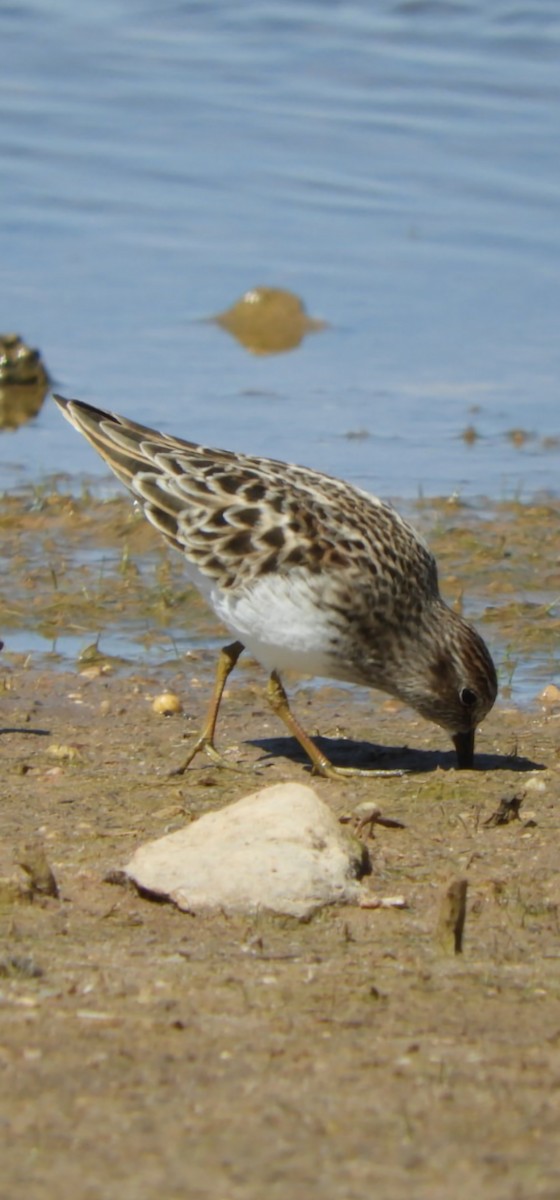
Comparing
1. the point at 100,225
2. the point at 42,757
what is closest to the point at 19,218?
the point at 100,225

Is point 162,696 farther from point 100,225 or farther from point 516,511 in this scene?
point 100,225

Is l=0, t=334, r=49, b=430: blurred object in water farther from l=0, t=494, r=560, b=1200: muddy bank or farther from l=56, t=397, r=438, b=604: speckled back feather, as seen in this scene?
l=56, t=397, r=438, b=604: speckled back feather

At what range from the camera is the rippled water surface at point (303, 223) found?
496 inches

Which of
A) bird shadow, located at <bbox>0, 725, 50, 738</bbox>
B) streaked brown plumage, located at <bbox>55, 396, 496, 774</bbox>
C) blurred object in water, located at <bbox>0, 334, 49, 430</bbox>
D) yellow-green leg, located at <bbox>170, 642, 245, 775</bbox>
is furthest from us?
blurred object in water, located at <bbox>0, 334, 49, 430</bbox>

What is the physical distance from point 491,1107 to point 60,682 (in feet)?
15.6

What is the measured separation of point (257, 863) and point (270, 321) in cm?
932

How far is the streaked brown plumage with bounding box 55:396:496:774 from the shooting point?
7422mm

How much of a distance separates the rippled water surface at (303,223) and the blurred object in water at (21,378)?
21 centimetres

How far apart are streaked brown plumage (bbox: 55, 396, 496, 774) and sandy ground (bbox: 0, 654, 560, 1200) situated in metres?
0.37

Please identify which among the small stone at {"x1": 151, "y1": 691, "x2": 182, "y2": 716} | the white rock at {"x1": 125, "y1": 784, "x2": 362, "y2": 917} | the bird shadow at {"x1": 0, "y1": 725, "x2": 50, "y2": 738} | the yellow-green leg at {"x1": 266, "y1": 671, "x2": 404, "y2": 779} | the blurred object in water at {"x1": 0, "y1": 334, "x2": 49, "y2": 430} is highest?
the white rock at {"x1": 125, "y1": 784, "x2": 362, "y2": 917}

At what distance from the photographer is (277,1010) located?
480cm

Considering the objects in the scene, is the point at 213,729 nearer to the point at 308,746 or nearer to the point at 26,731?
the point at 308,746

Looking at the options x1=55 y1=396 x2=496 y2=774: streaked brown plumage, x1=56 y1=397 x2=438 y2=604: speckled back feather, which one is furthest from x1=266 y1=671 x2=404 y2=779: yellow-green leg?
x1=56 y1=397 x2=438 y2=604: speckled back feather

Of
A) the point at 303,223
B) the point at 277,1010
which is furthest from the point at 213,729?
the point at 303,223
